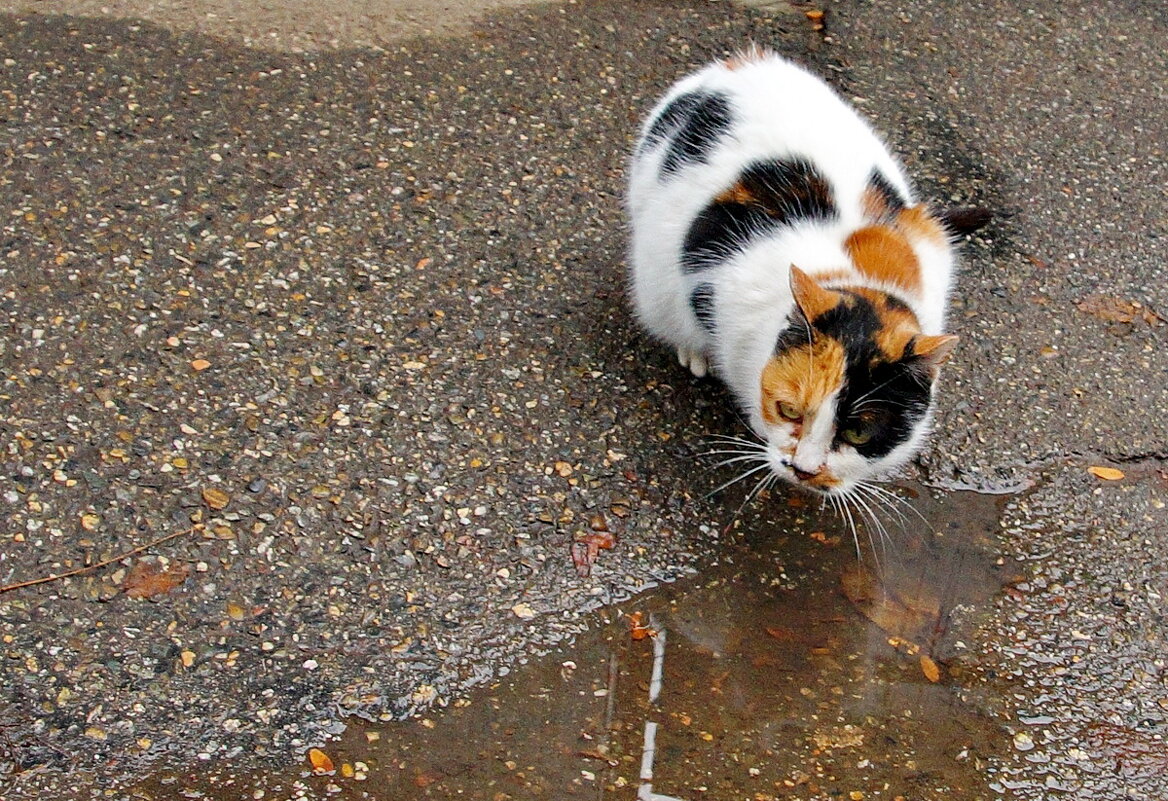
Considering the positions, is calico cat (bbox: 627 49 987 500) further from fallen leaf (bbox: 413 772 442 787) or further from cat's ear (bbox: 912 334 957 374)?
fallen leaf (bbox: 413 772 442 787)

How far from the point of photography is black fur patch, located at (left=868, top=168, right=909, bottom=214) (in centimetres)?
335

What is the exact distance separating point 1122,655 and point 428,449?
6.04 feet

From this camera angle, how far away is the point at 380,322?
11.9ft

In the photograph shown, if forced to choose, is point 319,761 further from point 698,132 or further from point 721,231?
point 698,132

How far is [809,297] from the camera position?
2.88 meters

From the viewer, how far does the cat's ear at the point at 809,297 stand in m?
2.87

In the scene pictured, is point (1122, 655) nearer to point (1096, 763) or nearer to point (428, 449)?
point (1096, 763)

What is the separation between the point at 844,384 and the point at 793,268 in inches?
11.6

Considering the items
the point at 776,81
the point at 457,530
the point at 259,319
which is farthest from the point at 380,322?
the point at 776,81

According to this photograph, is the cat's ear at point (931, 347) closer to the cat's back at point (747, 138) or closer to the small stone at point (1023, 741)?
the cat's back at point (747, 138)

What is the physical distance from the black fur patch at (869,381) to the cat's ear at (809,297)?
2 centimetres

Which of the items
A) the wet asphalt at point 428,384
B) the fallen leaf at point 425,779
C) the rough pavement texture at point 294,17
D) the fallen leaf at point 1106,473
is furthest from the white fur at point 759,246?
the rough pavement texture at point 294,17

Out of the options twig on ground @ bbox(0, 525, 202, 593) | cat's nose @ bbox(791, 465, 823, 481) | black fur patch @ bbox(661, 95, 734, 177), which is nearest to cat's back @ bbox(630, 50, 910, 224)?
black fur patch @ bbox(661, 95, 734, 177)

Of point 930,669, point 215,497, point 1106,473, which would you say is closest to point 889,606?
point 930,669
